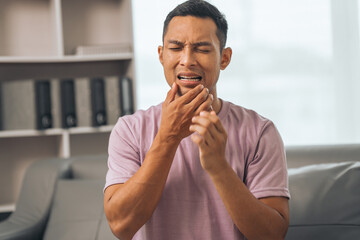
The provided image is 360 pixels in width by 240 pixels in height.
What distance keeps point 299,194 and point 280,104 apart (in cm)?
130

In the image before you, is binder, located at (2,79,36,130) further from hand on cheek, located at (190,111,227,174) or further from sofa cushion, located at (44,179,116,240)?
hand on cheek, located at (190,111,227,174)

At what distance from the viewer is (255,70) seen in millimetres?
2957

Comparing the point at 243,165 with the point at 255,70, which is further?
the point at 255,70

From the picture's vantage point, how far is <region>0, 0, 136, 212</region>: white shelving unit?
108 inches

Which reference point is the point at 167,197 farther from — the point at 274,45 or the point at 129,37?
the point at 274,45

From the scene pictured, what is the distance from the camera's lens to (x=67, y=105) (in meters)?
2.56

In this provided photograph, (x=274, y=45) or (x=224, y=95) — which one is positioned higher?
(x=274, y=45)

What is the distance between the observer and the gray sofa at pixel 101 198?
167 centimetres

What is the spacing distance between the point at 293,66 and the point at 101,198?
1530 millimetres

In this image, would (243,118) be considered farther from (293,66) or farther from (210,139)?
(293,66)

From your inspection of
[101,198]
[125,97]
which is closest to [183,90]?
[101,198]

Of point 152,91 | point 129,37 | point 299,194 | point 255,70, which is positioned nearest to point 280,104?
point 255,70

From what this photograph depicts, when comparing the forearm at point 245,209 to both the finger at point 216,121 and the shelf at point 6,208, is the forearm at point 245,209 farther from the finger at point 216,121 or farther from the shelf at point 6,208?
the shelf at point 6,208

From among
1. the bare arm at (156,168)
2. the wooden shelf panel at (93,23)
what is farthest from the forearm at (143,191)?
the wooden shelf panel at (93,23)
